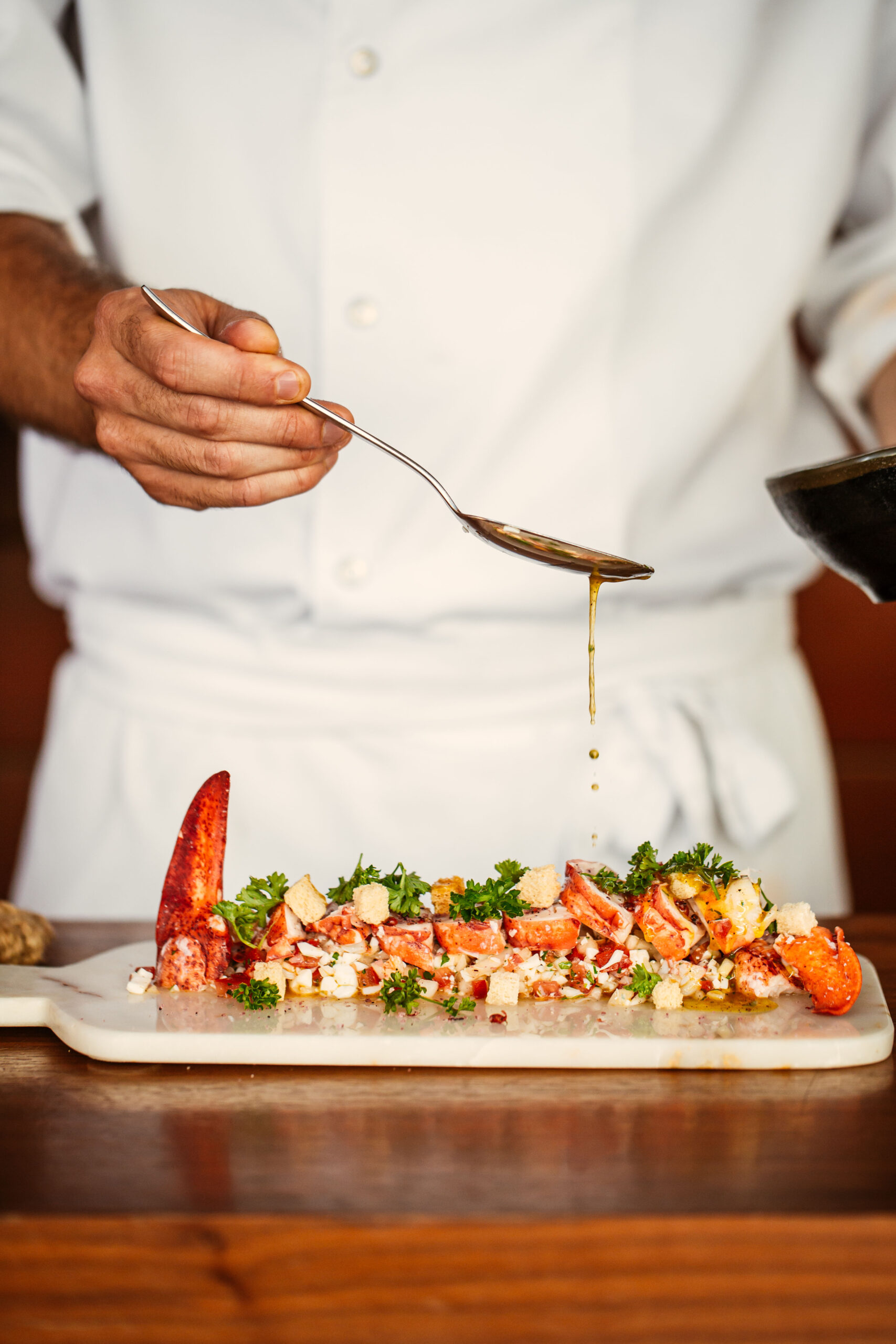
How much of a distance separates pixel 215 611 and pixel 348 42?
0.74 metres

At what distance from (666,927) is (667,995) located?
0.07 metres

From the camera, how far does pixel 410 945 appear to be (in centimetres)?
114

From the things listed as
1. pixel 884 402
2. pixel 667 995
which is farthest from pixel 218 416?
pixel 884 402

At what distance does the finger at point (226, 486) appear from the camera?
3.76 ft

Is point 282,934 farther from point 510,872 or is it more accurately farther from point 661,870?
point 661,870

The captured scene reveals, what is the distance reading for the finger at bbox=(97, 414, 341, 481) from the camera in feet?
3.66

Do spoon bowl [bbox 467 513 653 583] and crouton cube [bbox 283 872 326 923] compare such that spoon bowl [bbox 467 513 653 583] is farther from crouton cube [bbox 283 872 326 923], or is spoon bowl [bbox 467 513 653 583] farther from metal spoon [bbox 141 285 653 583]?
crouton cube [bbox 283 872 326 923]

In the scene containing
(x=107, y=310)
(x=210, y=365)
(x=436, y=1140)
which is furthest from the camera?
(x=107, y=310)

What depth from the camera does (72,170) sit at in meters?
1.70

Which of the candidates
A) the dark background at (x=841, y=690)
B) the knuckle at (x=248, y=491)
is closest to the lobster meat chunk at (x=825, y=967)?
the knuckle at (x=248, y=491)

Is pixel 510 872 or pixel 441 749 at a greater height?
pixel 441 749

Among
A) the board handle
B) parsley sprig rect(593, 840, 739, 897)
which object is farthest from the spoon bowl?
the board handle

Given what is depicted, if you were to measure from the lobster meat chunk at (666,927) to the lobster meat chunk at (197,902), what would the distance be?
1.35 feet

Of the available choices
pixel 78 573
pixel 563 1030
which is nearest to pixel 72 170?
pixel 78 573
